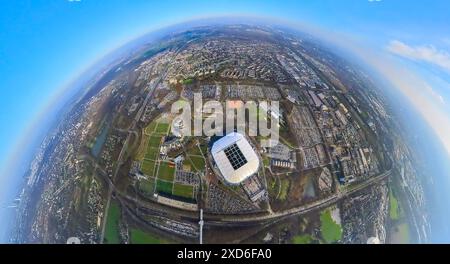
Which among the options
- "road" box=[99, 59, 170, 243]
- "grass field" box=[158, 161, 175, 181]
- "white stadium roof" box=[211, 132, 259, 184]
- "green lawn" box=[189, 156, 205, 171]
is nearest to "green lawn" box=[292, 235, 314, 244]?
"white stadium roof" box=[211, 132, 259, 184]

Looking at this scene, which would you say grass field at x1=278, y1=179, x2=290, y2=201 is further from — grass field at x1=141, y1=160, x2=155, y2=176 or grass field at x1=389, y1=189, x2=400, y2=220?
grass field at x1=141, y1=160, x2=155, y2=176

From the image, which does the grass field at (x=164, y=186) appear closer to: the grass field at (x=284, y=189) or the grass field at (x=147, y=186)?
the grass field at (x=147, y=186)

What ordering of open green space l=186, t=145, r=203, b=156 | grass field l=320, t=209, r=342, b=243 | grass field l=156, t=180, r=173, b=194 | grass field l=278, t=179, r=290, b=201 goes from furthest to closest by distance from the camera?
1. open green space l=186, t=145, r=203, b=156
2. grass field l=156, t=180, r=173, b=194
3. grass field l=278, t=179, r=290, b=201
4. grass field l=320, t=209, r=342, b=243

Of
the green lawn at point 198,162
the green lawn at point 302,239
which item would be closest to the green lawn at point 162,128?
the green lawn at point 198,162

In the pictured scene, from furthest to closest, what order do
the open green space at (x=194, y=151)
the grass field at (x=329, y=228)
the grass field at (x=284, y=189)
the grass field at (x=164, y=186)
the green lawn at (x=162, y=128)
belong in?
the green lawn at (x=162, y=128) → the open green space at (x=194, y=151) → the grass field at (x=164, y=186) → the grass field at (x=284, y=189) → the grass field at (x=329, y=228)

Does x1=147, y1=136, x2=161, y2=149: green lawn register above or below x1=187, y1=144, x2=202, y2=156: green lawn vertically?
above
